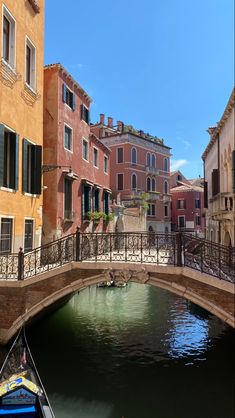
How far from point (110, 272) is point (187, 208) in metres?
36.6

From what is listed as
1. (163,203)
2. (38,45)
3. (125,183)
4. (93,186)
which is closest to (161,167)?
(163,203)

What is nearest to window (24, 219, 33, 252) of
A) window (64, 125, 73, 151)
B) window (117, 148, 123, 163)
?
window (64, 125, 73, 151)

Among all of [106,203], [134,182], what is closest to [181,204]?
[134,182]

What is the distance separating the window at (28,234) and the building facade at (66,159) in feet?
7.13

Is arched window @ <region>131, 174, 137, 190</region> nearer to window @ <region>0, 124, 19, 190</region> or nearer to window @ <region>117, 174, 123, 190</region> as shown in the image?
window @ <region>117, 174, 123, 190</region>

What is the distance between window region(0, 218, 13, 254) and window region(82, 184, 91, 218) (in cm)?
746

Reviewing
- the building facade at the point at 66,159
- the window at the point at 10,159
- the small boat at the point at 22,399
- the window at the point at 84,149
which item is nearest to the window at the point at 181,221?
the building facade at the point at 66,159

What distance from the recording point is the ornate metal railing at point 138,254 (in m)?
8.73

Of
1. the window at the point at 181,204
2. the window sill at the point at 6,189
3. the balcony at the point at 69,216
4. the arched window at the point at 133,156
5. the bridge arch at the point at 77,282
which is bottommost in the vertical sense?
the bridge arch at the point at 77,282

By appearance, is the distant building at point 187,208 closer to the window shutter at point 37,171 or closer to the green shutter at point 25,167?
the window shutter at point 37,171

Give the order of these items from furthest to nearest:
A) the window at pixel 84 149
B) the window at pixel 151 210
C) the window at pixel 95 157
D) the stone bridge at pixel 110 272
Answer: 1. the window at pixel 151 210
2. the window at pixel 95 157
3. the window at pixel 84 149
4. the stone bridge at pixel 110 272

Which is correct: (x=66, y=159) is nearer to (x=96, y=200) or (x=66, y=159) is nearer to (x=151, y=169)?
(x=96, y=200)

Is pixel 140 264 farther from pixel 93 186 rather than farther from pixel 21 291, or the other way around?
pixel 93 186

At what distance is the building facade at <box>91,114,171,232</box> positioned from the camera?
35094mm
